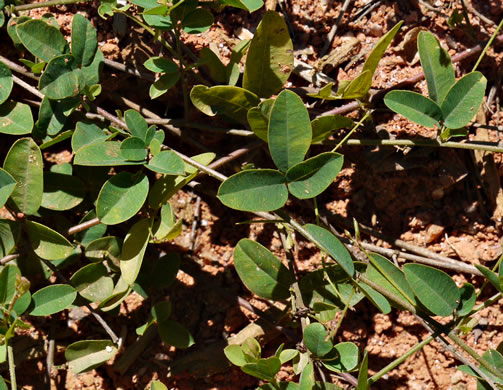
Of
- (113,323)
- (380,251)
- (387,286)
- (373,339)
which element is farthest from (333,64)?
(113,323)

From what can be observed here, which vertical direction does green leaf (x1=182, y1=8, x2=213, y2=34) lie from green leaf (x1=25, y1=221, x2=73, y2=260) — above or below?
above

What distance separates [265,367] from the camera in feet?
5.37

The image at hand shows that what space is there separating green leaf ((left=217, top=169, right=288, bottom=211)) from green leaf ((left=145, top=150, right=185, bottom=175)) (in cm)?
17

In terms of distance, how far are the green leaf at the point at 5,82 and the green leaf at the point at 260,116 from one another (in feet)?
2.43

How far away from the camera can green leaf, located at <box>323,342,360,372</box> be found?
5.51ft

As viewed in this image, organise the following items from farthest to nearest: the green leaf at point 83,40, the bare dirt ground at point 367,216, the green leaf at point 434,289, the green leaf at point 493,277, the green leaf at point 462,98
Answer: the bare dirt ground at point 367,216
the green leaf at point 83,40
the green leaf at point 462,98
the green leaf at point 434,289
the green leaf at point 493,277

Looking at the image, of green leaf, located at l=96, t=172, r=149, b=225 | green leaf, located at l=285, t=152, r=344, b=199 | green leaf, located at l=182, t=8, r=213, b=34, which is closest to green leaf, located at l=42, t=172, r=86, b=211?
green leaf, located at l=96, t=172, r=149, b=225

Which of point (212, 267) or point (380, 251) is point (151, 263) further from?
point (380, 251)

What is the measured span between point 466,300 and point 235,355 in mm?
656

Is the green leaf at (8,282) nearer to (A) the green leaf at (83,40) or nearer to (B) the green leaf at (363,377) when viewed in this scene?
(A) the green leaf at (83,40)

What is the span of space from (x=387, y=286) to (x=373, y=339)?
1.45ft

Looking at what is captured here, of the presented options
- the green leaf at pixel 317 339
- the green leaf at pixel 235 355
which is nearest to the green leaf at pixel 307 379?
the green leaf at pixel 317 339

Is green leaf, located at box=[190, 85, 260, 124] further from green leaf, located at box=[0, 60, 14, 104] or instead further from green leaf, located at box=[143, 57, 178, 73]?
green leaf, located at box=[0, 60, 14, 104]

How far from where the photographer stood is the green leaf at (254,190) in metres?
1.53
